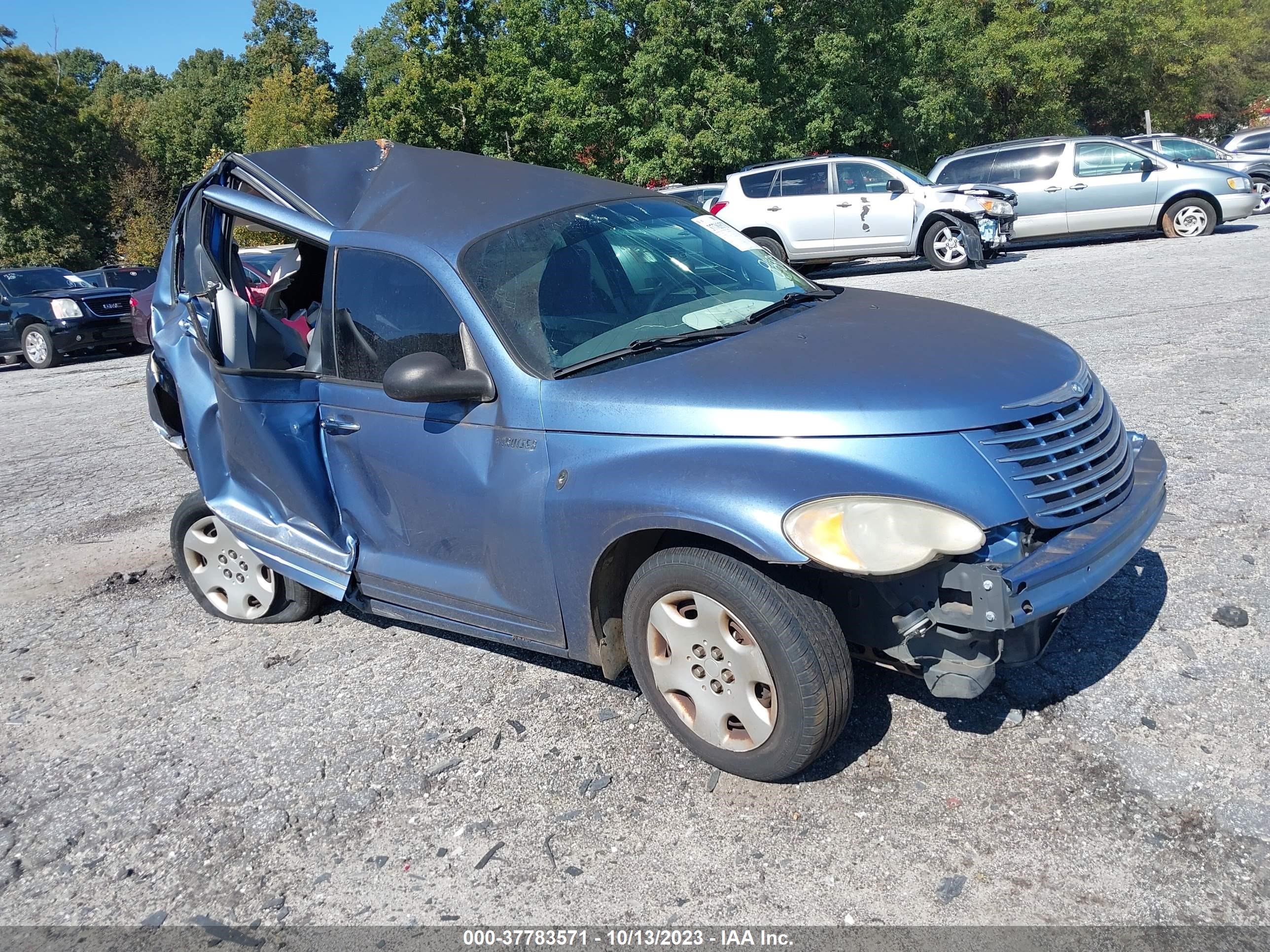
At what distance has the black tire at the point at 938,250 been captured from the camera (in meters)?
16.0

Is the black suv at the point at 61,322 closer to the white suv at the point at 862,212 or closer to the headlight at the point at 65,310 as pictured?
the headlight at the point at 65,310

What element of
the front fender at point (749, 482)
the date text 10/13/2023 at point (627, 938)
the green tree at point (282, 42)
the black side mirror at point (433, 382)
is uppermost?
the green tree at point (282, 42)

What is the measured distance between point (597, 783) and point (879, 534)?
129cm

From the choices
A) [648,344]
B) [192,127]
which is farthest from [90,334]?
[192,127]

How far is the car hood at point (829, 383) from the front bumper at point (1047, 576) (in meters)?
0.41

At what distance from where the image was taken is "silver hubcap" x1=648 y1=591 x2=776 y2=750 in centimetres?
310

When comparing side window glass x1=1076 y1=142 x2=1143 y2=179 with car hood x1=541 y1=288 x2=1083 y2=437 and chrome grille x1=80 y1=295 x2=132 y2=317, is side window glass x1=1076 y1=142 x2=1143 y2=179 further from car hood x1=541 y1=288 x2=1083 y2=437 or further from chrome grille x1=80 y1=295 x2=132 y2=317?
chrome grille x1=80 y1=295 x2=132 y2=317

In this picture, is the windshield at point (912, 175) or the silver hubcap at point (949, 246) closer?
the silver hubcap at point (949, 246)

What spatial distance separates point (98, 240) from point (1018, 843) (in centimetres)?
4876

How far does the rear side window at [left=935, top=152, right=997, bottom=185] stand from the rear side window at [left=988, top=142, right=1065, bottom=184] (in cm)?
11

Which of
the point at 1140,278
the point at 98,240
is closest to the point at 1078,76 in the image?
the point at 1140,278

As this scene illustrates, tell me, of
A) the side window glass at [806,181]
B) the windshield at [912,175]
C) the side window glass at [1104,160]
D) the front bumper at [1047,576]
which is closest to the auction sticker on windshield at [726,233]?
the front bumper at [1047,576]

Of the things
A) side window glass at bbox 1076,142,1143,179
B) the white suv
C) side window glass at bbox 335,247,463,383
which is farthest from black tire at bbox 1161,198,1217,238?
side window glass at bbox 335,247,463,383

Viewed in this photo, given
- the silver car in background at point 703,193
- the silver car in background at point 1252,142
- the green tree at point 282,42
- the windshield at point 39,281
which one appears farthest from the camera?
the green tree at point 282,42
